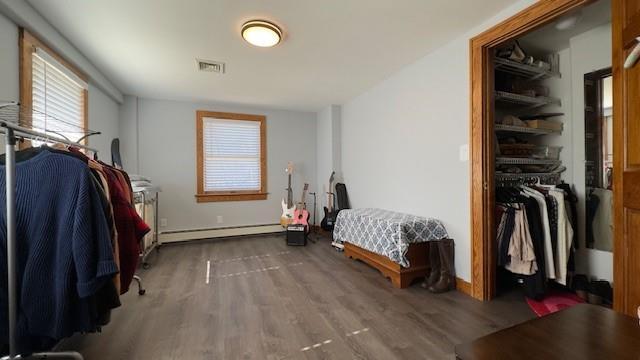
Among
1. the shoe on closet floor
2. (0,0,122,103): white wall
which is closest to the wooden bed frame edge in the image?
the shoe on closet floor

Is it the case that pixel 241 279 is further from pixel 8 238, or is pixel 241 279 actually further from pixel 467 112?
pixel 467 112

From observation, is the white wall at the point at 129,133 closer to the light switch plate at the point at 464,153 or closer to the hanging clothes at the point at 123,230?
→ the hanging clothes at the point at 123,230

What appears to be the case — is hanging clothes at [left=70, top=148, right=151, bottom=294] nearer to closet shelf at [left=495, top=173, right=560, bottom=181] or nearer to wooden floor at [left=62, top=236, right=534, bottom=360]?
wooden floor at [left=62, top=236, right=534, bottom=360]

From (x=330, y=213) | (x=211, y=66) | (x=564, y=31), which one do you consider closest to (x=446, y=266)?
(x=330, y=213)

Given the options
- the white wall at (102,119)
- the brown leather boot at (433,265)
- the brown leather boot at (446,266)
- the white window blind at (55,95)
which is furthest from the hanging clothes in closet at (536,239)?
the white wall at (102,119)

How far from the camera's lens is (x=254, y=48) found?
2.42m

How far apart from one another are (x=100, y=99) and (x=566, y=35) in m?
4.82

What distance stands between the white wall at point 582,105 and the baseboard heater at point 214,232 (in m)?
3.81

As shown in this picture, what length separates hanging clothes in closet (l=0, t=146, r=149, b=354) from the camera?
42.4 inches

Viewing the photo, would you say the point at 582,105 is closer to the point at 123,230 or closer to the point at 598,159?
the point at 598,159

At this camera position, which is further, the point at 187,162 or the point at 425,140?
the point at 187,162

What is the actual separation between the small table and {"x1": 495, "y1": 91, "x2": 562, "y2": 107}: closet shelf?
2.05 meters

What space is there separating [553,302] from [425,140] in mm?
1666

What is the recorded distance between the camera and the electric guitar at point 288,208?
4170mm
